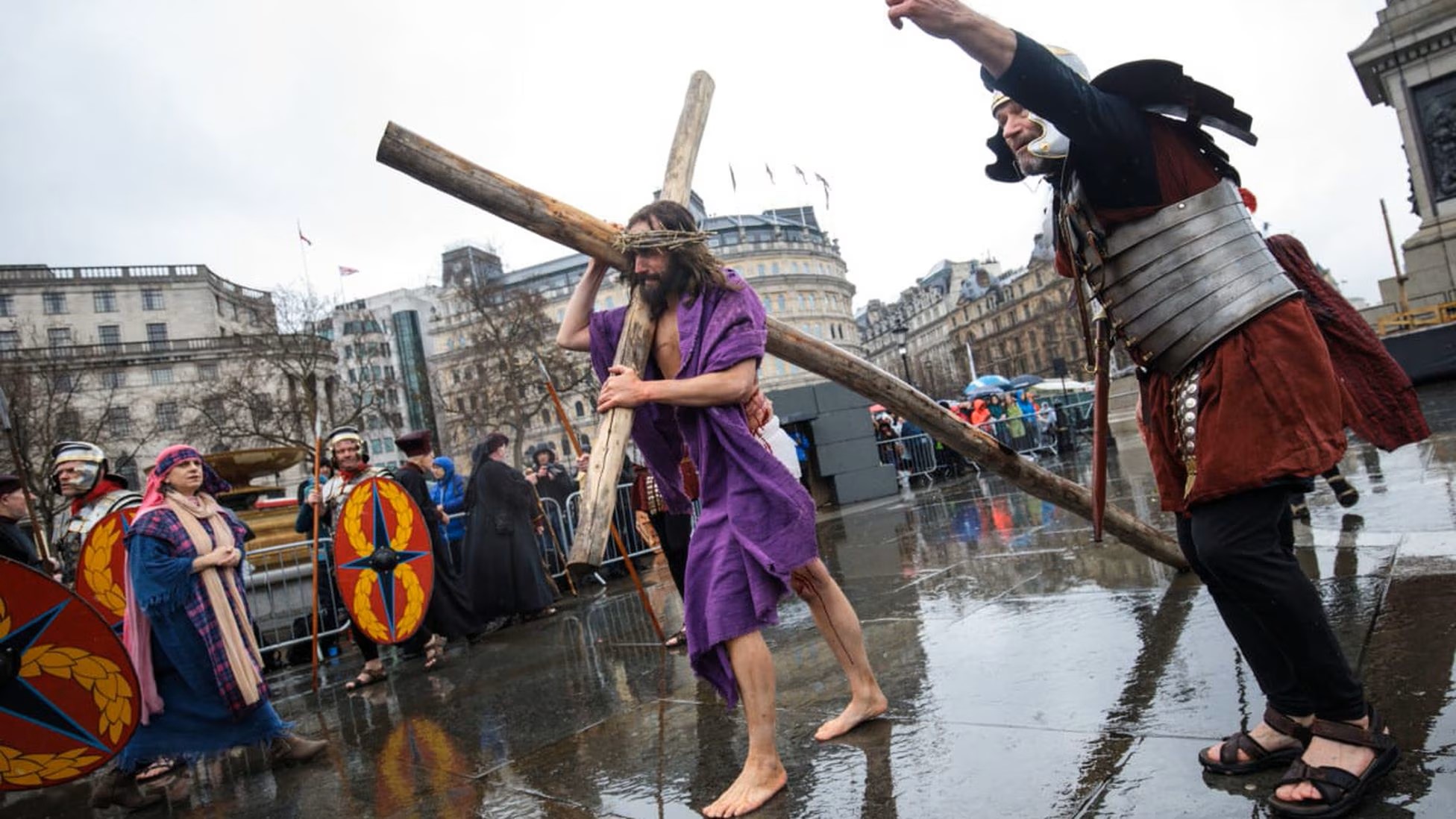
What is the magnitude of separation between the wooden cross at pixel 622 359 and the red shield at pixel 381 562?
3549 millimetres

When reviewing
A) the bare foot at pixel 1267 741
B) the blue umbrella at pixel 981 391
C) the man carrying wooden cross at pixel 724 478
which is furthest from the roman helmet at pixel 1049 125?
the blue umbrella at pixel 981 391

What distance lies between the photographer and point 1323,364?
75.1 inches

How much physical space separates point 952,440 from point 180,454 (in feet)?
12.3

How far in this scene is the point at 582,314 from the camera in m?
2.99

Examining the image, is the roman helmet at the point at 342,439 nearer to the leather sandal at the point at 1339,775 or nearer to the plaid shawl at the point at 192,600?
the plaid shawl at the point at 192,600

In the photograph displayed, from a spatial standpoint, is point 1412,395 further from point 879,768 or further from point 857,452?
point 857,452

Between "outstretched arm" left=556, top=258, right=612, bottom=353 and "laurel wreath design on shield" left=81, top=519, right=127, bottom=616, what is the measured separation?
121 inches

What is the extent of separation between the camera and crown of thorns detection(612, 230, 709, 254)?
2.61 metres

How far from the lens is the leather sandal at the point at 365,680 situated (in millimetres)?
5652

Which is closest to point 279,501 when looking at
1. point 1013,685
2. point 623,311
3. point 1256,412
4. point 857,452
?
point 857,452

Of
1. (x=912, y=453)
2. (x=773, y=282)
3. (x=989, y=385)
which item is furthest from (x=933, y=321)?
(x=912, y=453)

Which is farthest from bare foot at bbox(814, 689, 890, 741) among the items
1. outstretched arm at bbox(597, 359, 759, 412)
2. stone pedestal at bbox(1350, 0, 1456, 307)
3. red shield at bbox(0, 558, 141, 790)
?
stone pedestal at bbox(1350, 0, 1456, 307)

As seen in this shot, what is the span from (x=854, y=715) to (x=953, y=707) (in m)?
0.34

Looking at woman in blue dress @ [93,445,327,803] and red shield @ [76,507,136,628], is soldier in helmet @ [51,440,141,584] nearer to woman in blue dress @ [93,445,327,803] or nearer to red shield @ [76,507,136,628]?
red shield @ [76,507,136,628]
